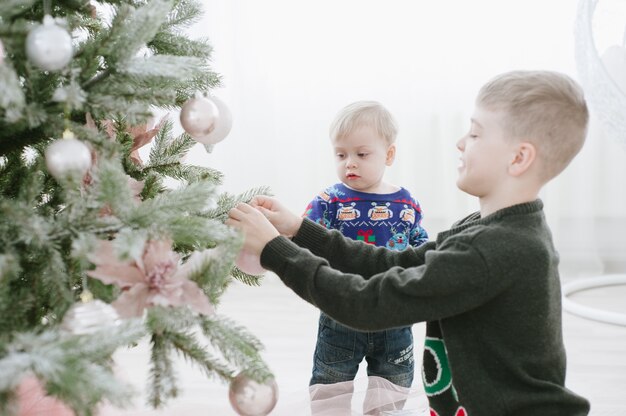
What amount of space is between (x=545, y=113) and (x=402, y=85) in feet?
5.74

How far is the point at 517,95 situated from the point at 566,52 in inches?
72.3

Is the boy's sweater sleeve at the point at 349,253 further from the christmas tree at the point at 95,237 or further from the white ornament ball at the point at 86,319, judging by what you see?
the white ornament ball at the point at 86,319

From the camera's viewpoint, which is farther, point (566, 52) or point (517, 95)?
point (566, 52)

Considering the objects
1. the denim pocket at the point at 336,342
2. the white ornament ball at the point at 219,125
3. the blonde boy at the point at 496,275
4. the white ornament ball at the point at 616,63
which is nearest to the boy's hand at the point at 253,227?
the blonde boy at the point at 496,275

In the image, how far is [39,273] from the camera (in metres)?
0.76

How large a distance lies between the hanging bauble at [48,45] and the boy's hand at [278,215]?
1.56ft

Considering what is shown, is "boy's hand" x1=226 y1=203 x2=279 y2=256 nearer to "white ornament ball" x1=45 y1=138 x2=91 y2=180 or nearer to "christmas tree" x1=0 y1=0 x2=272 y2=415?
"christmas tree" x1=0 y1=0 x2=272 y2=415

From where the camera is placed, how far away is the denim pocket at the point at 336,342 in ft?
4.54

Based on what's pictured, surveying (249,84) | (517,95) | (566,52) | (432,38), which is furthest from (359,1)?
(517,95)

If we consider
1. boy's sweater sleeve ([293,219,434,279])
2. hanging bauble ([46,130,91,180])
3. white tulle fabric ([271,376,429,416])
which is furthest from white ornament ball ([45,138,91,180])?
white tulle fabric ([271,376,429,416])

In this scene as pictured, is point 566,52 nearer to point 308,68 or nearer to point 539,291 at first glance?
point 308,68

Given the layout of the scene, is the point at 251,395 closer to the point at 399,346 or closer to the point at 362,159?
the point at 399,346

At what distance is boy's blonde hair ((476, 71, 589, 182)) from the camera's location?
3.10 feet

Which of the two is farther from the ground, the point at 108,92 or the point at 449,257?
the point at 108,92
